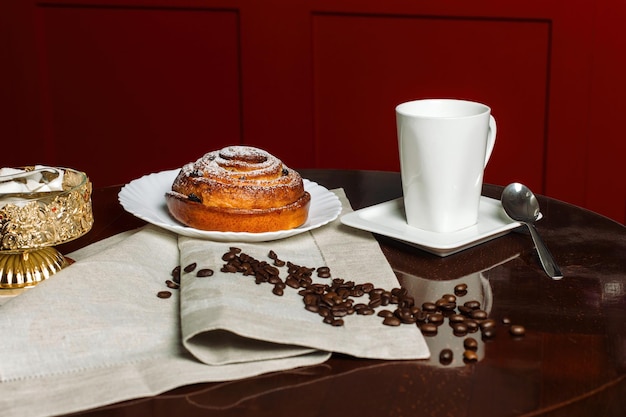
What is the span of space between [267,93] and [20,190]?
1.61 m

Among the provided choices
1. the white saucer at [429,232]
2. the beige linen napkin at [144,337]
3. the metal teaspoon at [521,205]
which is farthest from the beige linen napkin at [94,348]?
the metal teaspoon at [521,205]

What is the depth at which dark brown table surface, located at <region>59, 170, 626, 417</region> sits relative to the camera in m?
0.78

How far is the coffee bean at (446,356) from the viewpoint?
858 mm

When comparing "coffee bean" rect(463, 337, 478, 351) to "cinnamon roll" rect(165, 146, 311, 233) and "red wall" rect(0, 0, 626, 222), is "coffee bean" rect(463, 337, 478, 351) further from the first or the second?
"red wall" rect(0, 0, 626, 222)

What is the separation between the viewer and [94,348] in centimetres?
87

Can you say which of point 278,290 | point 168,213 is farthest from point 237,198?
point 278,290

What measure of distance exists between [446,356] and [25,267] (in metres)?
0.55

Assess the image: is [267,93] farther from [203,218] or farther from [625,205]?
[203,218]

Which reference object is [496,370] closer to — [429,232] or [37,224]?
[429,232]

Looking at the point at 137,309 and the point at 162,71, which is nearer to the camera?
the point at 137,309

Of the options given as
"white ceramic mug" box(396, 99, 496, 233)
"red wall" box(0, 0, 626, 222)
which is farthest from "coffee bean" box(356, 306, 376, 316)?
"red wall" box(0, 0, 626, 222)

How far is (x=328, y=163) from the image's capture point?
8.82ft

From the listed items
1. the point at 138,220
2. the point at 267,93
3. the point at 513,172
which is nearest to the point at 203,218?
the point at 138,220

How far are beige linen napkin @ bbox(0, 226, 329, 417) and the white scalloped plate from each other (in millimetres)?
147
